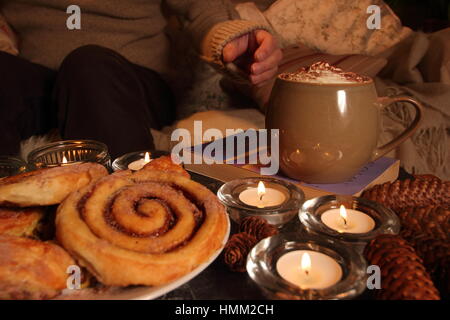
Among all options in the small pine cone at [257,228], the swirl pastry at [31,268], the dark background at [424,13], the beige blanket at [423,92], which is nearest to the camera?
the swirl pastry at [31,268]

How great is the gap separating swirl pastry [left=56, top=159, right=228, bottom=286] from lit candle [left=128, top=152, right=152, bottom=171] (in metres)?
0.14

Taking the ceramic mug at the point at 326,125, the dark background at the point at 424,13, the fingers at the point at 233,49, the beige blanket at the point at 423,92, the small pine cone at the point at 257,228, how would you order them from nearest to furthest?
1. the small pine cone at the point at 257,228
2. the ceramic mug at the point at 326,125
3. the fingers at the point at 233,49
4. the beige blanket at the point at 423,92
5. the dark background at the point at 424,13

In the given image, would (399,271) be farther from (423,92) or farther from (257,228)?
(423,92)

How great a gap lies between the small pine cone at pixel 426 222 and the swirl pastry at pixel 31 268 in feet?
1.12

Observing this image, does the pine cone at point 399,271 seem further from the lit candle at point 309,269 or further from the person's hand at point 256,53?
the person's hand at point 256,53

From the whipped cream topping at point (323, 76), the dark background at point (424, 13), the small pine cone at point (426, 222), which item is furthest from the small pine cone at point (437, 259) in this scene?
the dark background at point (424, 13)

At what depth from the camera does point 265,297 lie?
34 centimetres

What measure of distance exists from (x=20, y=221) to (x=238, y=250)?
0.73 feet

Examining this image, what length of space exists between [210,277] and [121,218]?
105 mm

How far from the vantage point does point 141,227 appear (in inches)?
14.7

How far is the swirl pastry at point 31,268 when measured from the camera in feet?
1.03

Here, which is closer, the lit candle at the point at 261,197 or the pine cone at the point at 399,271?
the pine cone at the point at 399,271
